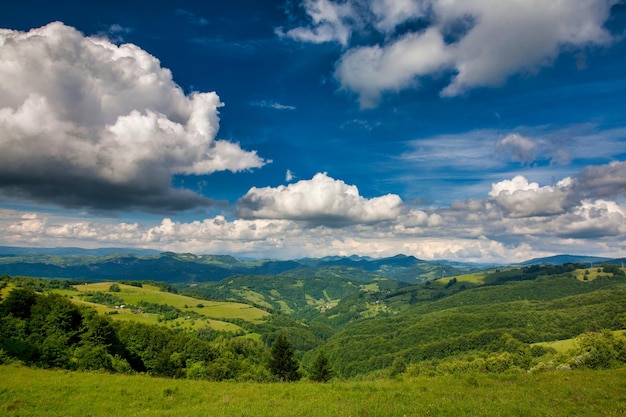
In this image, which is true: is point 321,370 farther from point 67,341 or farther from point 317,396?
point 317,396

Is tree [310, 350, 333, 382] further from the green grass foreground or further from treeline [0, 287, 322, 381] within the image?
the green grass foreground

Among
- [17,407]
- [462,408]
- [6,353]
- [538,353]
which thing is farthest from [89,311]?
[538,353]

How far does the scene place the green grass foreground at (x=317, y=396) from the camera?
17.8 metres

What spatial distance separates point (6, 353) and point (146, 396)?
1677 centimetres

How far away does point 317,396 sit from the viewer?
2283 centimetres

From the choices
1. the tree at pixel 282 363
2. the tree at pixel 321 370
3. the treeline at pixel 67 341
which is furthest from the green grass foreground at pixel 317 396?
the tree at pixel 321 370

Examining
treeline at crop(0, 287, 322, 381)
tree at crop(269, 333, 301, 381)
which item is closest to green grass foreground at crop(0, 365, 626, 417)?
treeline at crop(0, 287, 322, 381)

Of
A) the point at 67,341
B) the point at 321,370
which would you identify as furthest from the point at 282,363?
the point at 67,341

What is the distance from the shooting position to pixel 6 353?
92.3ft

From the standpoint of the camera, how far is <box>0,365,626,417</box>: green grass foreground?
1781 centimetres

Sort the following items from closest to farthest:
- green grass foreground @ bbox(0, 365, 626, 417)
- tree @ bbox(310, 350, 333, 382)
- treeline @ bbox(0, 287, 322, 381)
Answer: green grass foreground @ bbox(0, 365, 626, 417) → treeline @ bbox(0, 287, 322, 381) → tree @ bbox(310, 350, 333, 382)

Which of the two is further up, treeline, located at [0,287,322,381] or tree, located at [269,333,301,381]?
treeline, located at [0,287,322,381]

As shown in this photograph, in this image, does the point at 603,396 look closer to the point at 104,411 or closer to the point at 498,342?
the point at 104,411

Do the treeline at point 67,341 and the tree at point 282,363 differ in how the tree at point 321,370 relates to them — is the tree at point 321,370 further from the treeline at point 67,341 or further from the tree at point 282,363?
the treeline at point 67,341
